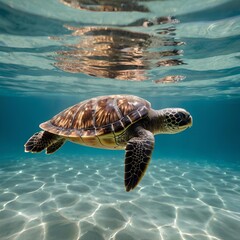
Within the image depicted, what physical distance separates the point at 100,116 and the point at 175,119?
1839 mm

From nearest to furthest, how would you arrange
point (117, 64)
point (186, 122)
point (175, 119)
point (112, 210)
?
point (186, 122), point (175, 119), point (112, 210), point (117, 64)

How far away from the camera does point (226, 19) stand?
8523mm

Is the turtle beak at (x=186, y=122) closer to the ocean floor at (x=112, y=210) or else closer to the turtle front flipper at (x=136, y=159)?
the turtle front flipper at (x=136, y=159)

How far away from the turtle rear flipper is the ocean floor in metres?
2.01

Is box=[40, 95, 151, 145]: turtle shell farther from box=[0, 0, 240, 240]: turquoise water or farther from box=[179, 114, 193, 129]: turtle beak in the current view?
box=[0, 0, 240, 240]: turquoise water

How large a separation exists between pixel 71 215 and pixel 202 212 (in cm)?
428

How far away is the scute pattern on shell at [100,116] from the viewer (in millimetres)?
5098

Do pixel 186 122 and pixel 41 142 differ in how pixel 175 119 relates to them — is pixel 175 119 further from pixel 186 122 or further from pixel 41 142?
pixel 41 142

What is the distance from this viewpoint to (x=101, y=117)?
538 cm

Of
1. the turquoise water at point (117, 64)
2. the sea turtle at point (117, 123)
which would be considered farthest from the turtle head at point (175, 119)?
the turquoise water at point (117, 64)

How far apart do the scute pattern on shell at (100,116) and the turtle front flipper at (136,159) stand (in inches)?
28.9

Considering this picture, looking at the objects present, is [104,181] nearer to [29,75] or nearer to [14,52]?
[14,52]

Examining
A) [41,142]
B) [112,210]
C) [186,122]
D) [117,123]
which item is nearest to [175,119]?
[186,122]

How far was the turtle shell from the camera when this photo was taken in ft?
16.6
